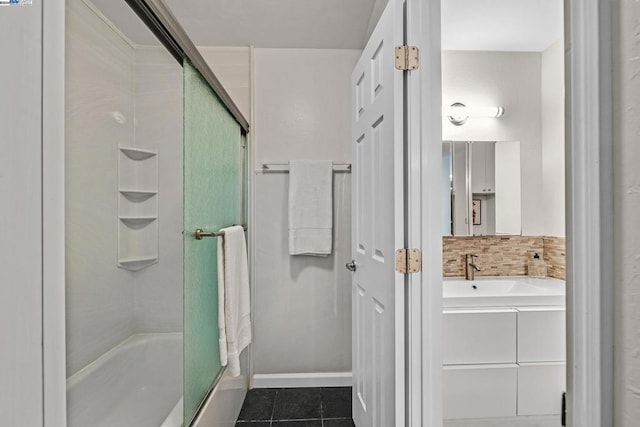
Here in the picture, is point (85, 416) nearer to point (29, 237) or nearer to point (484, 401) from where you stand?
point (29, 237)

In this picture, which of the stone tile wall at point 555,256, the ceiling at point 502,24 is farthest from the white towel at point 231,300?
the stone tile wall at point 555,256

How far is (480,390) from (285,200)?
1648mm

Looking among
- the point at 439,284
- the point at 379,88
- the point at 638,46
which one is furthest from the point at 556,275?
the point at 638,46

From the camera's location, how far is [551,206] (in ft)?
7.34

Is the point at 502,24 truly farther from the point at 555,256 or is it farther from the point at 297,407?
the point at 297,407

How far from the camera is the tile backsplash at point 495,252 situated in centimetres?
230

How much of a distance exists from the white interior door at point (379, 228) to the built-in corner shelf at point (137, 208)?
100 cm

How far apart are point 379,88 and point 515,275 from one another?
62.2 inches

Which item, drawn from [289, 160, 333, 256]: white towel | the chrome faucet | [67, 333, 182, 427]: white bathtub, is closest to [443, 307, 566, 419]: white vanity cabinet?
the chrome faucet

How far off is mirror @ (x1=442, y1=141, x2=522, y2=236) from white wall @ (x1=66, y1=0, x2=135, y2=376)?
6.06 feet

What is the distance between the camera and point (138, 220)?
1.57m

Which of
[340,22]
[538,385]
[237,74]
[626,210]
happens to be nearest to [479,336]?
[538,385]

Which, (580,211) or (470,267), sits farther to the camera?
(470,267)

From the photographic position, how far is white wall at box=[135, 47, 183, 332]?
58.3 inches
